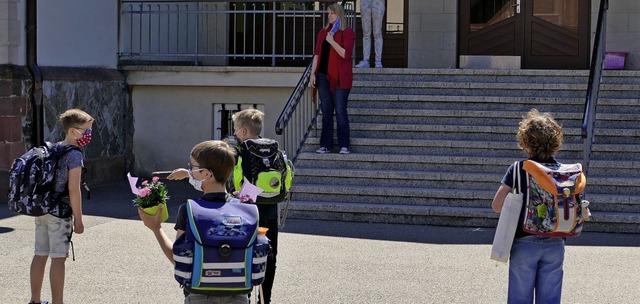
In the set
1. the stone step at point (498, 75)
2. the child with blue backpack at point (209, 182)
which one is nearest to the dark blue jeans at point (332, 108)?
the stone step at point (498, 75)

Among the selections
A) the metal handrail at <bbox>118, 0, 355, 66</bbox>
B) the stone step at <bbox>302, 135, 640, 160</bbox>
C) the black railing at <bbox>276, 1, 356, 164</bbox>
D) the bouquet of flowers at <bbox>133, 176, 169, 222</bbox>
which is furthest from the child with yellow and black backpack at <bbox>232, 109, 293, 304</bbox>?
the metal handrail at <bbox>118, 0, 355, 66</bbox>

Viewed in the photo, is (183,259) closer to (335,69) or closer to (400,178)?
(400,178)

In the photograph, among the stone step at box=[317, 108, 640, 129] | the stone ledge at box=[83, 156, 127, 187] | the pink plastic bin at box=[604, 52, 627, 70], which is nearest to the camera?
the stone step at box=[317, 108, 640, 129]

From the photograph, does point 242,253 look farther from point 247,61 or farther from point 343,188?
point 247,61

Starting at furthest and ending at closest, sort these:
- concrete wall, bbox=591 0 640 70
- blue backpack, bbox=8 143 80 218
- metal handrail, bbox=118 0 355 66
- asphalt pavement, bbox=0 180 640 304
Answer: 1. metal handrail, bbox=118 0 355 66
2. concrete wall, bbox=591 0 640 70
3. asphalt pavement, bbox=0 180 640 304
4. blue backpack, bbox=8 143 80 218

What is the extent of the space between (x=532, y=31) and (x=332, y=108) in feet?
14.7

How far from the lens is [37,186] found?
6590mm

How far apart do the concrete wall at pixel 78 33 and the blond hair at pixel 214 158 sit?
851 centimetres

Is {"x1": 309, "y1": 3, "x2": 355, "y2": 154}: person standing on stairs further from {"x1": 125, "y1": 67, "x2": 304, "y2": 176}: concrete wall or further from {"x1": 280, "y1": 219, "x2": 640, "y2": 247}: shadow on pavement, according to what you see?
{"x1": 125, "y1": 67, "x2": 304, "y2": 176}: concrete wall

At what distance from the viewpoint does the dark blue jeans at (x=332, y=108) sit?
11789 mm

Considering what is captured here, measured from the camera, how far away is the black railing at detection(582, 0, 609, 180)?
10.8 m

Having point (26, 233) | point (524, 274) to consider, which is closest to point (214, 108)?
point (26, 233)

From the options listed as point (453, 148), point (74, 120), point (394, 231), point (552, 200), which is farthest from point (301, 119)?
point (552, 200)

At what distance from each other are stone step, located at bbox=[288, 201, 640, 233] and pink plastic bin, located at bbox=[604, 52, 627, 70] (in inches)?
168
